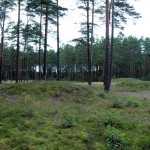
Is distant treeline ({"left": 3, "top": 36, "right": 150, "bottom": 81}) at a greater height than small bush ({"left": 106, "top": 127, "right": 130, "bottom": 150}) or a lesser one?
greater

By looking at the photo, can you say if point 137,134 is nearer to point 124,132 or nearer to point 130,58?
point 124,132

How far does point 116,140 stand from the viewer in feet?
25.4

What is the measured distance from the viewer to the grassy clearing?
301 inches

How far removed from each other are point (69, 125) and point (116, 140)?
1788 mm

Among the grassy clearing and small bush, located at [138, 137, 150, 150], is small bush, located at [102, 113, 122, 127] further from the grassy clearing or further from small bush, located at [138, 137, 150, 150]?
small bush, located at [138, 137, 150, 150]

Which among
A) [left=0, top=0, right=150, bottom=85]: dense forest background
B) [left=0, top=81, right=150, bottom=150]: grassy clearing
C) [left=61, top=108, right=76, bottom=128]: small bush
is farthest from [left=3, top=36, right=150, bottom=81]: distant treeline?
[left=61, top=108, right=76, bottom=128]: small bush


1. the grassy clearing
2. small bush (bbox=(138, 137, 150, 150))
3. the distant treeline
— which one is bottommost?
small bush (bbox=(138, 137, 150, 150))

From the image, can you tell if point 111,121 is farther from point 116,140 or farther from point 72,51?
point 72,51

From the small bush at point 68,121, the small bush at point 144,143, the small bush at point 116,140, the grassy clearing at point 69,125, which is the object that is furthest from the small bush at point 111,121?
the small bush at point 144,143

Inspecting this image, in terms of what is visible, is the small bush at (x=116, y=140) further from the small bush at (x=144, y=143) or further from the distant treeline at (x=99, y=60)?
the distant treeline at (x=99, y=60)

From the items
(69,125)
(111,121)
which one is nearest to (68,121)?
(69,125)

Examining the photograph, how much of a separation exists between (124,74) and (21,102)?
233 ft

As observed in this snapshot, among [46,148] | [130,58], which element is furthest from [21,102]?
[130,58]

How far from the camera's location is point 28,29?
115 ft
